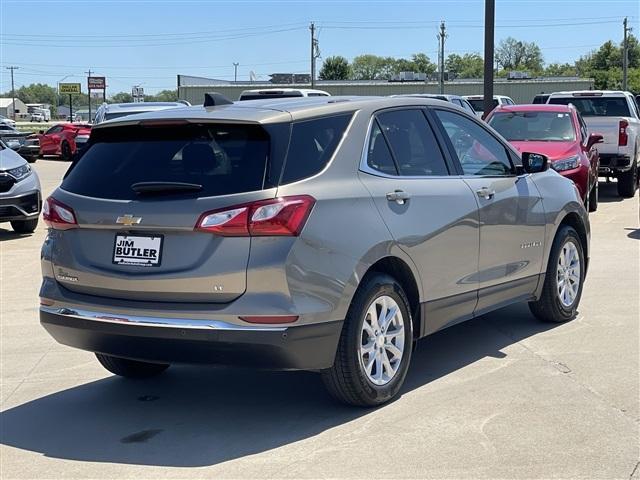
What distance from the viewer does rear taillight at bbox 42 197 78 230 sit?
488cm

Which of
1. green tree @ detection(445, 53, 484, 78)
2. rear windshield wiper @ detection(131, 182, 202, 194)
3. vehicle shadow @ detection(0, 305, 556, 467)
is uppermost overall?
green tree @ detection(445, 53, 484, 78)

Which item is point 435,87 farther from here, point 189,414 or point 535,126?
point 189,414

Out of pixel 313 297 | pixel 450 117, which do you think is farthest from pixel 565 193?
pixel 313 297

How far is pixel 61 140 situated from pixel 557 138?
26.0 meters

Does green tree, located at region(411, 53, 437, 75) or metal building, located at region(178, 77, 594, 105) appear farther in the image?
green tree, located at region(411, 53, 437, 75)

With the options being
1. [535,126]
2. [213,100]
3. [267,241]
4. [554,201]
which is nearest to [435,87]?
[535,126]

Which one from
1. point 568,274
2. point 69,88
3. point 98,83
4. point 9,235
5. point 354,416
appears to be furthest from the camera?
point 69,88

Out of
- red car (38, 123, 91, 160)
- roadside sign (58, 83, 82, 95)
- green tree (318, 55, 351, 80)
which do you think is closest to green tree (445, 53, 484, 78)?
green tree (318, 55, 351, 80)

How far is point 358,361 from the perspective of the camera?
4785 millimetres

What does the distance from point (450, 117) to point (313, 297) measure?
2.22 metres

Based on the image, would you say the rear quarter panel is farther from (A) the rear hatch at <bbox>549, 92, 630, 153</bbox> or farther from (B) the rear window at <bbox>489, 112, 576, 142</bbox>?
(A) the rear hatch at <bbox>549, 92, 630, 153</bbox>

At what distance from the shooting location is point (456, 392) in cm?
533

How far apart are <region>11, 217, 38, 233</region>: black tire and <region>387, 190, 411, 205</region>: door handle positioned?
32.1 ft

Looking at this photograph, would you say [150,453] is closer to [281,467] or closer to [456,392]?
[281,467]
